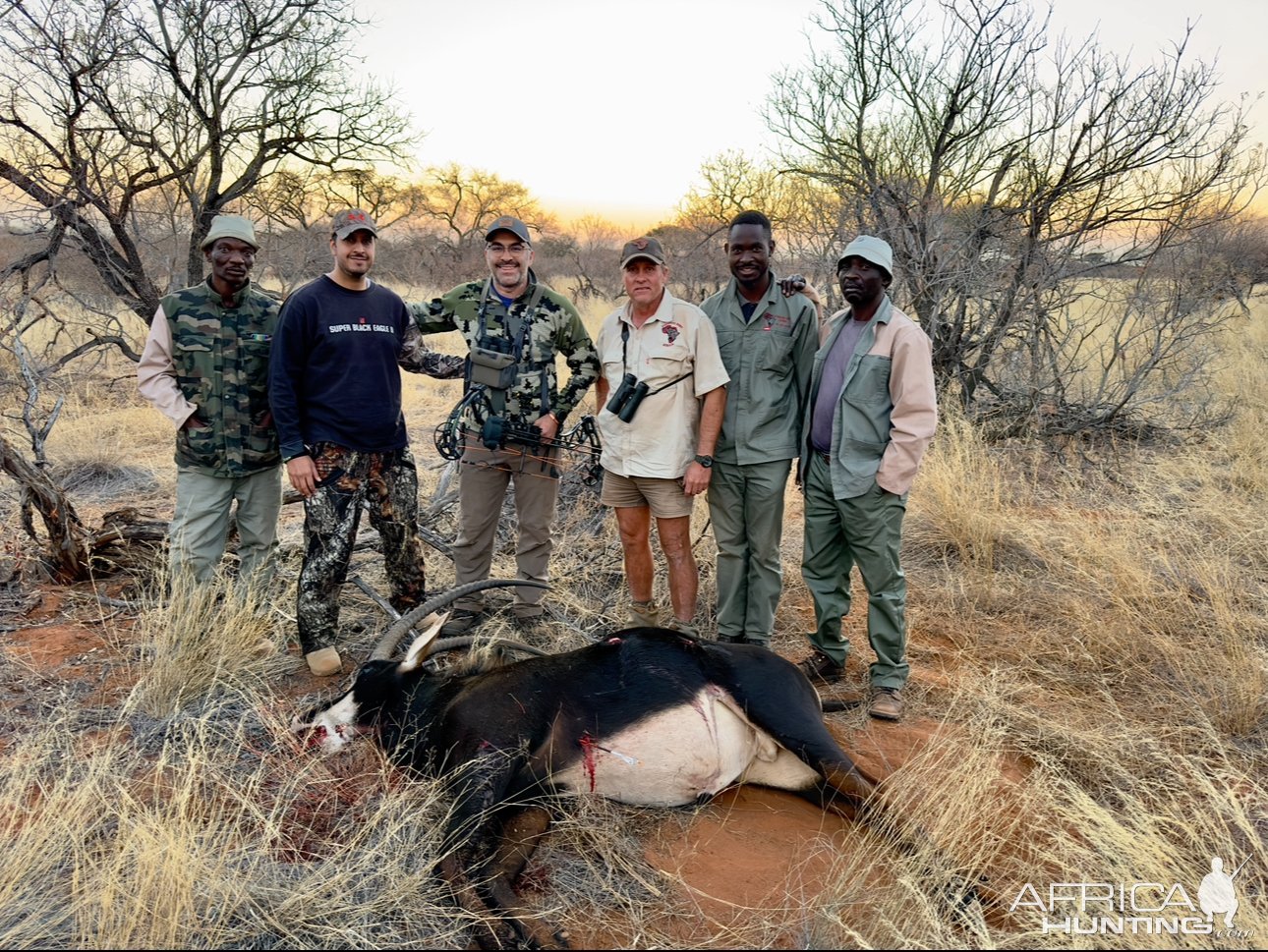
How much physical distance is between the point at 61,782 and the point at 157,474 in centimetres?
579

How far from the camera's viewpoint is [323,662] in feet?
13.3

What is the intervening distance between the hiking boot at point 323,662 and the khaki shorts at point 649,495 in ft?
5.42

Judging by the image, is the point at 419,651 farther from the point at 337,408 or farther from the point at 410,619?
the point at 337,408

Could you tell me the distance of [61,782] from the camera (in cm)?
265

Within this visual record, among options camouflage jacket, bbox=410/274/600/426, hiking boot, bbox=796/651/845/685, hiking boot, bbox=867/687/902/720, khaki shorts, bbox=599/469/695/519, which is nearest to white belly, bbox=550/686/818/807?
hiking boot, bbox=867/687/902/720

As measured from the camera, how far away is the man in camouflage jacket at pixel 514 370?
424 centimetres

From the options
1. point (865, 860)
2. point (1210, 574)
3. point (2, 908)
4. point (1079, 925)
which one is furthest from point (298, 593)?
point (1210, 574)

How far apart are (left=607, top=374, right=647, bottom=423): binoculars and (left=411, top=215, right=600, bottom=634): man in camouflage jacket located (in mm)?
505

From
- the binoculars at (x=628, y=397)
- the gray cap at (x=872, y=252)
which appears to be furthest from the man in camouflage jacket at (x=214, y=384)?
the gray cap at (x=872, y=252)

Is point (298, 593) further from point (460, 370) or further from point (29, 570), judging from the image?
point (29, 570)

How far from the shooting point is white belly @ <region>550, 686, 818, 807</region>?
297cm

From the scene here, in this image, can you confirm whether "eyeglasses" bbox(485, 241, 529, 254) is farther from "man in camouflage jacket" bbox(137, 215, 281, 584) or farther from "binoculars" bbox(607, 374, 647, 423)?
"man in camouflage jacket" bbox(137, 215, 281, 584)

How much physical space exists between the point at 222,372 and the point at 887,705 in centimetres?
376

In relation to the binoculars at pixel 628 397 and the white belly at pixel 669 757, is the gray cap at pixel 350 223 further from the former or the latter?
the white belly at pixel 669 757
